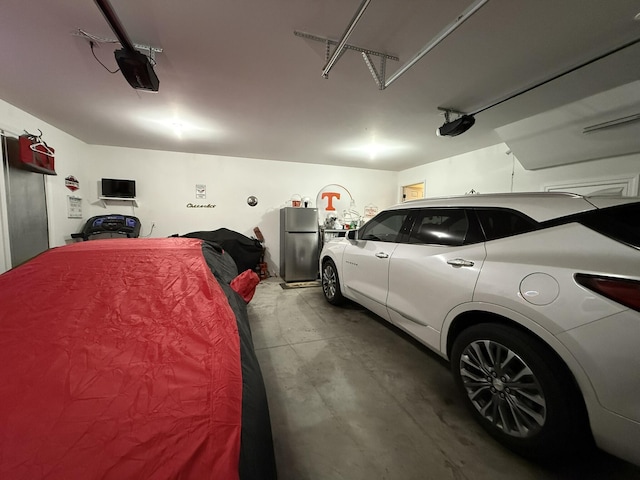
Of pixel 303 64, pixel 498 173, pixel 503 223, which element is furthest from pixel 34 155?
pixel 498 173

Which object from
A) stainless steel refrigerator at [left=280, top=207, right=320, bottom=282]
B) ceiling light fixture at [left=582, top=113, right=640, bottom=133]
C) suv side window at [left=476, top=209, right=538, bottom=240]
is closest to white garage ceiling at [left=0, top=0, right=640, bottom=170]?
ceiling light fixture at [left=582, top=113, right=640, bottom=133]

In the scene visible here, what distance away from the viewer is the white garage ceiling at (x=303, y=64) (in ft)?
5.11

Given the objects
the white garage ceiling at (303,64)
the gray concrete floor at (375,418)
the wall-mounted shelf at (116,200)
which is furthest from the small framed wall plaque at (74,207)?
the gray concrete floor at (375,418)

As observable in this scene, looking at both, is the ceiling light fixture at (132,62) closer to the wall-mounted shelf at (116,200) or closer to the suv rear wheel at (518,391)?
the suv rear wheel at (518,391)

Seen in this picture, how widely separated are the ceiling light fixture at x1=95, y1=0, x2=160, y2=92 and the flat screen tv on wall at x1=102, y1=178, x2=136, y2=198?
3.17m

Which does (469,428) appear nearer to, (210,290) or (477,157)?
(210,290)

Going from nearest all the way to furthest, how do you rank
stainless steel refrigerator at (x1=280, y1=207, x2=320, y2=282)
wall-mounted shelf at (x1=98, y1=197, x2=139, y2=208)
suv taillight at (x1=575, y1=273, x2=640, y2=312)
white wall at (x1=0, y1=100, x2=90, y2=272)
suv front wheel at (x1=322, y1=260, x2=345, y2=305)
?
suv taillight at (x1=575, y1=273, x2=640, y2=312), white wall at (x1=0, y1=100, x2=90, y2=272), suv front wheel at (x1=322, y1=260, x2=345, y2=305), wall-mounted shelf at (x1=98, y1=197, x2=139, y2=208), stainless steel refrigerator at (x1=280, y1=207, x2=320, y2=282)

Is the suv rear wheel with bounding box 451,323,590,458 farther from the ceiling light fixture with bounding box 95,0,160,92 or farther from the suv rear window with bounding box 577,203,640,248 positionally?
the ceiling light fixture with bounding box 95,0,160,92

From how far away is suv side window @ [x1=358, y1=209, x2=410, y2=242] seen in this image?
239 centimetres

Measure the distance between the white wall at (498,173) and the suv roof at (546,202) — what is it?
246 cm

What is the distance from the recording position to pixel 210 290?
5.15 ft

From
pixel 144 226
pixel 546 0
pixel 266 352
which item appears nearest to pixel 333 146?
pixel 546 0

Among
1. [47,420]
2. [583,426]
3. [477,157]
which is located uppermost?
[477,157]

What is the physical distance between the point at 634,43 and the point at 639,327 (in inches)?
89.1
